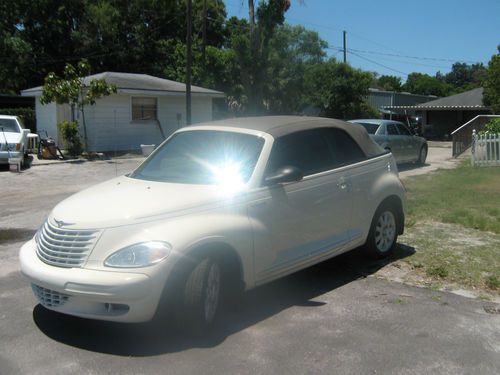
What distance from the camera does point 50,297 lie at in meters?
4.16

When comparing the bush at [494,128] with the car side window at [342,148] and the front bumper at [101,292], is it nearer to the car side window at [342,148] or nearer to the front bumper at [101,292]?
the car side window at [342,148]

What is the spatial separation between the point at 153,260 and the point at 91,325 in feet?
3.53

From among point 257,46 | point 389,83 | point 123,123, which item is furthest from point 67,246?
point 389,83

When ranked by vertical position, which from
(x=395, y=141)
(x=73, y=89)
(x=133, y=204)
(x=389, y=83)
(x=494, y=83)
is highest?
(x=389, y=83)

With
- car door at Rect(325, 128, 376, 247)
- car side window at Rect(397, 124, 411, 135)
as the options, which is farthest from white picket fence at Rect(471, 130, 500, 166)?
car door at Rect(325, 128, 376, 247)

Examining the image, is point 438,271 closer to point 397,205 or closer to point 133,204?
point 397,205

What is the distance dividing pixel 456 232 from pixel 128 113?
716 inches

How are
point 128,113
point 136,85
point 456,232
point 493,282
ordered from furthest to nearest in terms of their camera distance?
point 136,85 < point 128,113 < point 456,232 < point 493,282

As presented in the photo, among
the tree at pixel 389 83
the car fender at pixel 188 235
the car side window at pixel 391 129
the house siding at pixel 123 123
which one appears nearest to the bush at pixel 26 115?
the house siding at pixel 123 123

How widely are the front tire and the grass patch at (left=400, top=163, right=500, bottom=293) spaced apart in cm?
267

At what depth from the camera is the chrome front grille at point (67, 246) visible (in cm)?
404

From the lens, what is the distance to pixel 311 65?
126 ft

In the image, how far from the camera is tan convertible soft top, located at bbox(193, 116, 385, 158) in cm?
530

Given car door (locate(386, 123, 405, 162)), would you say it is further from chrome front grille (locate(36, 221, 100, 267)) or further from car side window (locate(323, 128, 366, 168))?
chrome front grille (locate(36, 221, 100, 267))
